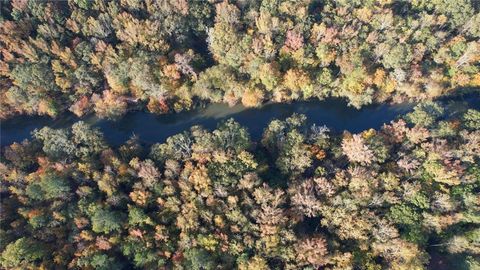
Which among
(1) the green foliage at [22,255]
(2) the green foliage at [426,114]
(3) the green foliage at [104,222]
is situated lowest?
(1) the green foliage at [22,255]

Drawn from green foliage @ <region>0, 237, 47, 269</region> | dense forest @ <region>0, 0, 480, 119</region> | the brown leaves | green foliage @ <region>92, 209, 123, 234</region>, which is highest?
dense forest @ <region>0, 0, 480, 119</region>

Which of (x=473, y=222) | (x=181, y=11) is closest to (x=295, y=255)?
(x=473, y=222)

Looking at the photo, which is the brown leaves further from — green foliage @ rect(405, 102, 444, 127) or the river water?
green foliage @ rect(405, 102, 444, 127)

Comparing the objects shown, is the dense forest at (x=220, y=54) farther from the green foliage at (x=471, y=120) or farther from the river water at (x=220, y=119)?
the green foliage at (x=471, y=120)

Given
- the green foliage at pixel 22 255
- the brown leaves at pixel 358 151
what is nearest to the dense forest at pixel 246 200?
the green foliage at pixel 22 255

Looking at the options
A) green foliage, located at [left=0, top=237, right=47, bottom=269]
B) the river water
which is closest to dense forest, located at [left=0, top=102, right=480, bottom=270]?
green foliage, located at [left=0, top=237, right=47, bottom=269]

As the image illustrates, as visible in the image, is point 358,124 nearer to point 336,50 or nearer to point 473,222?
point 336,50
